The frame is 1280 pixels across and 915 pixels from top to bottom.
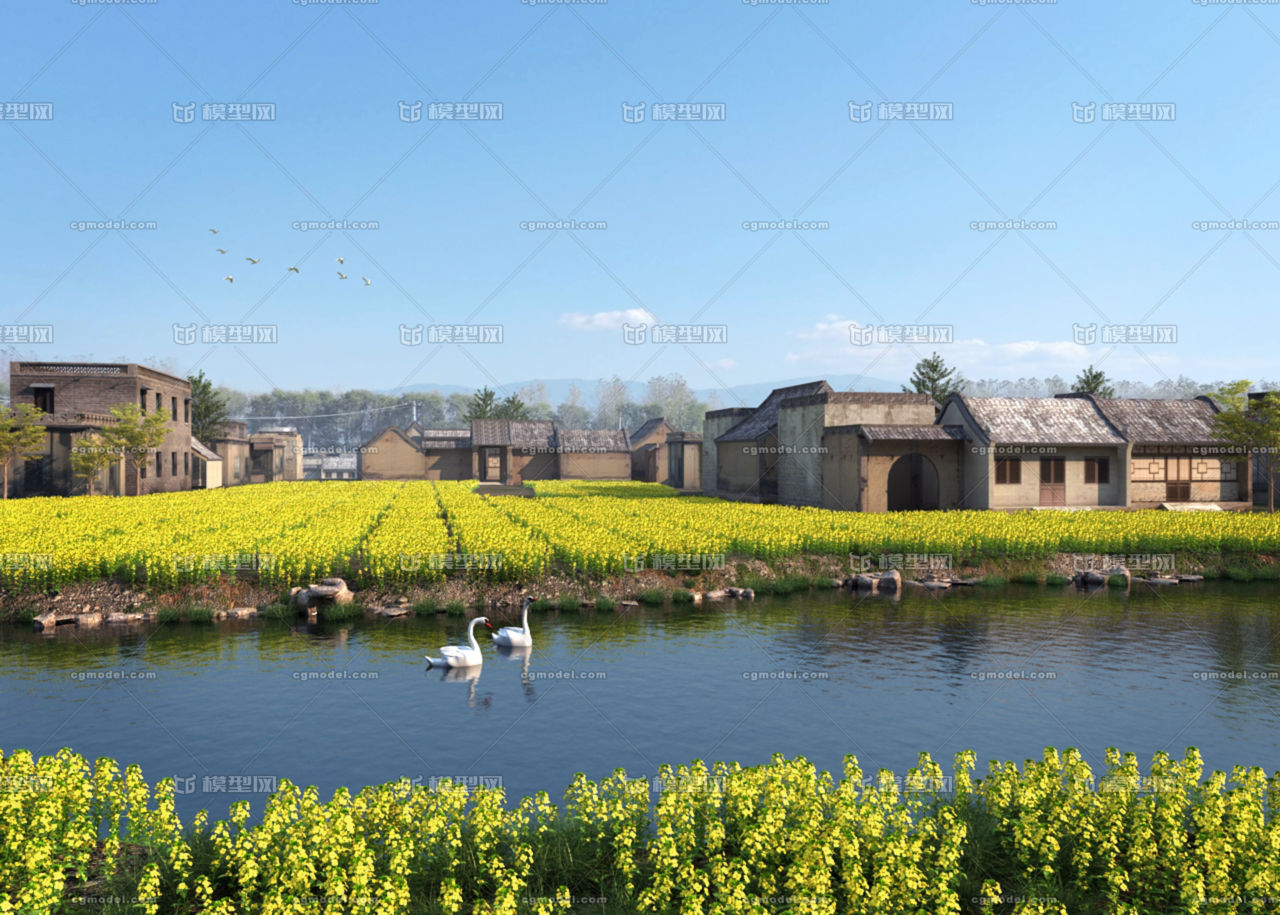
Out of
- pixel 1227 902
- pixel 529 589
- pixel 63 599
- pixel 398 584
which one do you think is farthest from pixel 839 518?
pixel 1227 902

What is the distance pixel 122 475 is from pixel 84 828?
5938cm

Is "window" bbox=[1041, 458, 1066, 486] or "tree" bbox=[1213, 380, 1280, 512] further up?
"tree" bbox=[1213, 380, 1280, 512]

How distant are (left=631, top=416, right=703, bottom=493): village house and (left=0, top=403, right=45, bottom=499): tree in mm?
43798

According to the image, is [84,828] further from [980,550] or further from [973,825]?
[980,550]

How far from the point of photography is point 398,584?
2541 centimetres

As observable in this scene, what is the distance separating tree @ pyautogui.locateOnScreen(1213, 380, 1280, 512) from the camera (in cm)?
4591

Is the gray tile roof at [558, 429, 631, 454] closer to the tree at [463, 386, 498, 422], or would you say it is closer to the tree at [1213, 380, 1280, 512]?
the tree at [463, 386, 498, 422]

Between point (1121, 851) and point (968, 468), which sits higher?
point (968, 468)

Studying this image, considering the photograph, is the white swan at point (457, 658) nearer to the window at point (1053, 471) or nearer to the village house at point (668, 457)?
the window at point (1053, 471)

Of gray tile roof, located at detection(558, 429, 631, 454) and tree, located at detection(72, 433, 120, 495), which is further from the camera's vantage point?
gray tile roof, located at detection(558, 429, 631, 454)

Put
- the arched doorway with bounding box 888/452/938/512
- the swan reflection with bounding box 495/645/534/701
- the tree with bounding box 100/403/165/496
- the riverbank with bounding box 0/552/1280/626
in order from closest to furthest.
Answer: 1. the swan reflection with bounding box 495/645/534/701
2. the riverbank with bounding box 0/552/1280/626
3. the arched doorway with bounding box 888/452/938/512
4. the tree with bounding box 100/403/165/496

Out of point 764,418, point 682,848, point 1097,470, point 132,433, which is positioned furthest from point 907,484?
point 132,433

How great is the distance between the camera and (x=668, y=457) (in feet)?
281

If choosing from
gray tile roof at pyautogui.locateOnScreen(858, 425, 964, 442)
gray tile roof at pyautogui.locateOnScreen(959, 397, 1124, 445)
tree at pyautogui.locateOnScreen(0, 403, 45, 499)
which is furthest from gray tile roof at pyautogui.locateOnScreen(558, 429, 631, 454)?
gray tile roof at pyautogui.locateOnScreen(858, 425, 964, 442)
